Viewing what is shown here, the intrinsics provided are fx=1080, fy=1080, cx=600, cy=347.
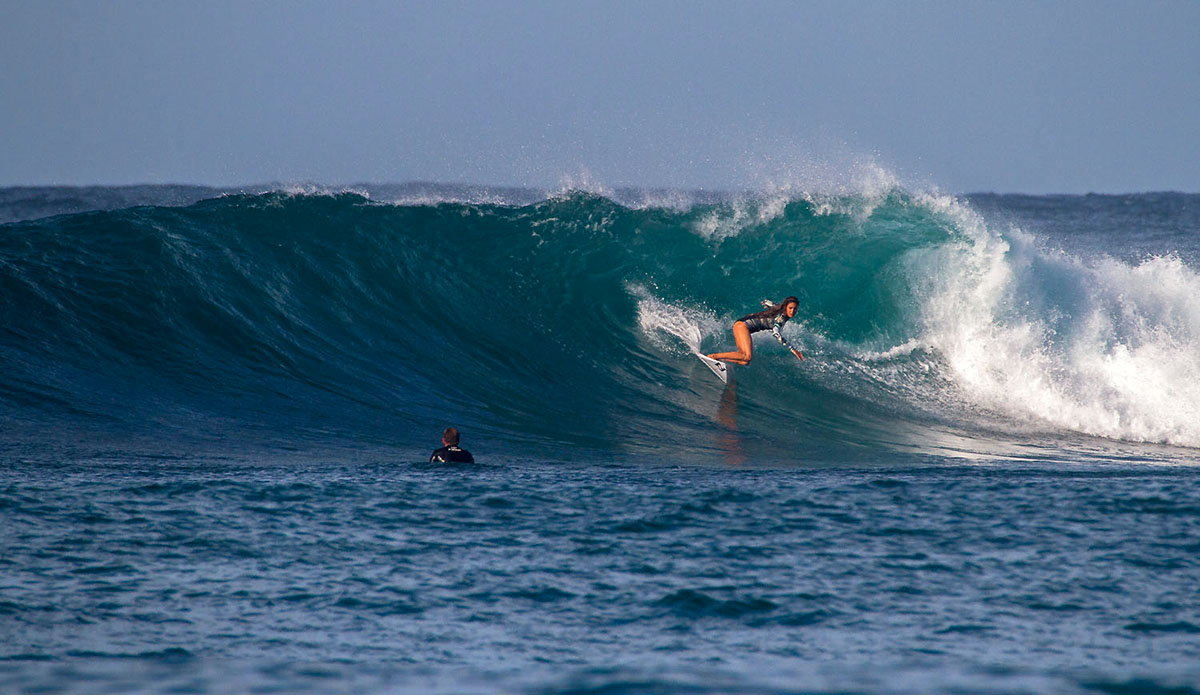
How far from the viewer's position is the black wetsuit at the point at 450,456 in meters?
8.36

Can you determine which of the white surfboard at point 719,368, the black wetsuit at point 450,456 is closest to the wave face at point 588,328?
the white surfboard at point 719,368

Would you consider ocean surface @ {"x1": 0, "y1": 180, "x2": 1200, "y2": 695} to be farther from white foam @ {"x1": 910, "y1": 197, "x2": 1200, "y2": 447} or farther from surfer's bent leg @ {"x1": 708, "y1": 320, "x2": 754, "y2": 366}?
surfer's bent leg @ {"x1": 708, "y1": 320, "x2": 754, "y2": 366}

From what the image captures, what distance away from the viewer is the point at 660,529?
6355 millimetres

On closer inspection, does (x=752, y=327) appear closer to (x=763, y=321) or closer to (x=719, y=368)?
(x=763, y=321)

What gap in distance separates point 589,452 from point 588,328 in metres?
4.15

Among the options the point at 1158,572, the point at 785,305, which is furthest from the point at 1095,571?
the point at 785,305

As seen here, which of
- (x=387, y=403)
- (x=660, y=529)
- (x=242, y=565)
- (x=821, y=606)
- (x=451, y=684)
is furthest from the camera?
(x=387, y=403)

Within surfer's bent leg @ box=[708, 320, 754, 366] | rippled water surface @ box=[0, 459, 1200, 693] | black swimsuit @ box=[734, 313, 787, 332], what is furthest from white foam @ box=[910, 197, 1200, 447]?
rippled water surface @ box=[0, 459, 1200, 693]

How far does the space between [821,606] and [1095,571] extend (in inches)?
64.1

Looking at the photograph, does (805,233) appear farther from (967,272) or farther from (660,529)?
(660,529)

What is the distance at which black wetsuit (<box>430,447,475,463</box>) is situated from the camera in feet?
27.4

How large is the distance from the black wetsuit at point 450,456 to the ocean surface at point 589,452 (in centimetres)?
23

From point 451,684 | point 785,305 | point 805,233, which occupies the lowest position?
point 451,684

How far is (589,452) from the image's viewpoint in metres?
9.55
